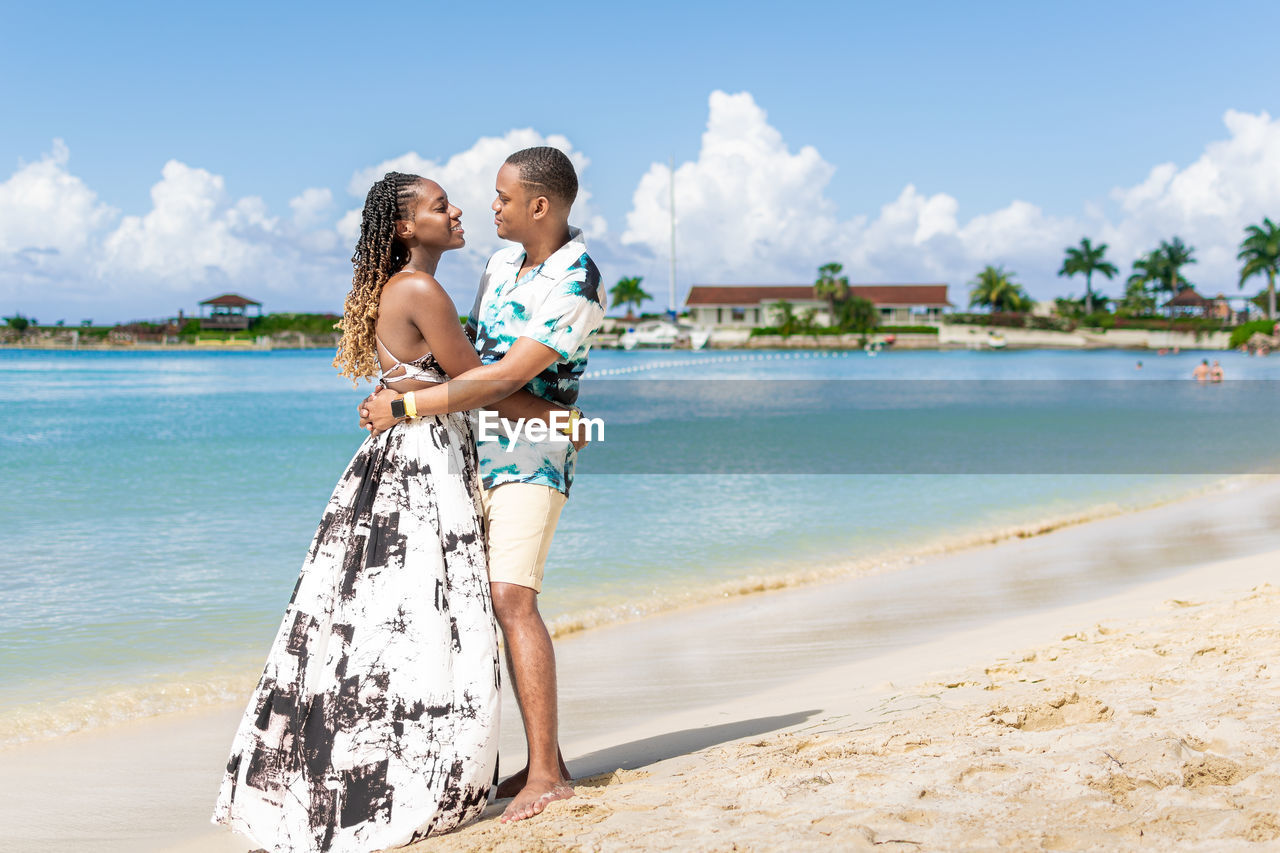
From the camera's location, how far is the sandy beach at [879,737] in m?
2.62

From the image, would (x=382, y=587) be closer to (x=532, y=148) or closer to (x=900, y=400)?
(x=532, y=148)

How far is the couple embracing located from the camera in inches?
115

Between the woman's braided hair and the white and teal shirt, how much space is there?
0.34 m

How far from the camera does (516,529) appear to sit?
306 centimetres

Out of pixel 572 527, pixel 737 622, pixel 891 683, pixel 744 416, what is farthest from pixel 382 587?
pixel 744 416

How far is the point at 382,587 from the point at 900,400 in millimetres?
43053

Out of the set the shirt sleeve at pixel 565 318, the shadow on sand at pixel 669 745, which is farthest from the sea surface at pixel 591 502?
the shirt sleeve at pixel 565 318

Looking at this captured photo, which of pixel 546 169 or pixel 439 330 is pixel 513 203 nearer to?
pixel 546 169

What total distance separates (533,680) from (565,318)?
1118 millimetres

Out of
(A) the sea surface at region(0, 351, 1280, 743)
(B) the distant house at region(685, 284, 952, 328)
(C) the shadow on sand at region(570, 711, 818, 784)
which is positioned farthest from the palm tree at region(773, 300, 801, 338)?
(C) the shadow on sand at region(570, 711, 818, 784)

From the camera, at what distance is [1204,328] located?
97.1m

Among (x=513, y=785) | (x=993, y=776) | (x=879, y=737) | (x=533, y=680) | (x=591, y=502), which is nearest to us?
(x=993, y=776)

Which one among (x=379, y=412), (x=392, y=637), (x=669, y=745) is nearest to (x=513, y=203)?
(x=379, y=412)

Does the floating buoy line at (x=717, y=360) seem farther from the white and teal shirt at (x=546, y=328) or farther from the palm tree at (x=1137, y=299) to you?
the white and teal shirt at (x=546, y=328)
